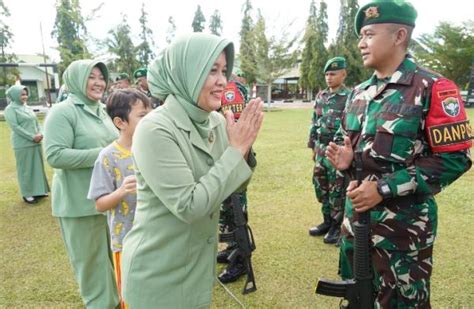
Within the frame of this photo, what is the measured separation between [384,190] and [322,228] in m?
2.62

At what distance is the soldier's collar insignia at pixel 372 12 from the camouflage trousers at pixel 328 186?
2.31 m

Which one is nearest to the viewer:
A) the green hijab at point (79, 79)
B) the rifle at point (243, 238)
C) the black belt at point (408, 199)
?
the black belt at point (408, 199)

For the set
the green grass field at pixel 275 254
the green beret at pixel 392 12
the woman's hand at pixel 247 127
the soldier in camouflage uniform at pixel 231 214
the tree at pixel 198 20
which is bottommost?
the green grass field at pixel 275 254

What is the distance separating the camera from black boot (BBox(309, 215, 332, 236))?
432 cm

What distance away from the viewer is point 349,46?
104ft

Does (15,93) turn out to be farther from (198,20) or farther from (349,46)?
(198,20)

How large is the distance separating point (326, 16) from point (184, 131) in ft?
130

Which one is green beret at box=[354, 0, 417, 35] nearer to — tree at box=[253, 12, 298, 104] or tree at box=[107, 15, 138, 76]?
tree at box=[253, 12, 298, 104]

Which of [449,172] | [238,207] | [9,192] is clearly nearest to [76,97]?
[238,207]

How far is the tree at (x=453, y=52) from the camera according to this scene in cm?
3092

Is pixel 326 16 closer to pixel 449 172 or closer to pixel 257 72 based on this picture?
pixel 257 72

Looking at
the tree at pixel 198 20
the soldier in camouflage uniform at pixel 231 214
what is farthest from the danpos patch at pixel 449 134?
the tree at pixel 198 20

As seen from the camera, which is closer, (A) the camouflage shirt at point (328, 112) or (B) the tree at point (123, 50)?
(A) the camouflage shirt at point (328, 112)

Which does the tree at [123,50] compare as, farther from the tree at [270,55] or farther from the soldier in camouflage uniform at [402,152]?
the soldier in camouflage uniform at [402,152]
